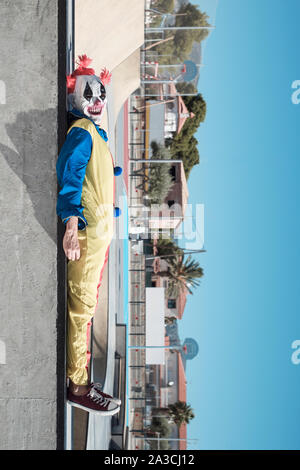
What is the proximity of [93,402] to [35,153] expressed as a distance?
8.23ft

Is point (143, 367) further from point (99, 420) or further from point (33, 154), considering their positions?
point (33, 154)

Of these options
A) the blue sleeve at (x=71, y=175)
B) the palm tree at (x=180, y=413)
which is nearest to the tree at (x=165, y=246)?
the palm tree at (x=180, y=413)

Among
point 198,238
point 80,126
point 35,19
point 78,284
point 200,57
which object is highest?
point 200,57

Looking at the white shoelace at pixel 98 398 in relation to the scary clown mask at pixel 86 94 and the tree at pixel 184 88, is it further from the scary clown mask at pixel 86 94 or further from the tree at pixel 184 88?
the tree at pixel 184 88

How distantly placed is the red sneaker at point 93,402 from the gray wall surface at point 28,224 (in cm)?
31

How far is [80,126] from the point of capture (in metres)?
3.23

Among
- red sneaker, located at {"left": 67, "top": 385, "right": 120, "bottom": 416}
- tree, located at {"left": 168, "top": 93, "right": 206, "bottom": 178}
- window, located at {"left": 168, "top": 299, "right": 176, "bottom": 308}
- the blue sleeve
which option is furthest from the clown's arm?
tree, located at {"left": 168, "top": 93, "right": 206, "bottom": 178}

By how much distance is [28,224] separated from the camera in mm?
3059

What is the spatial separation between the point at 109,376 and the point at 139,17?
33.2ft

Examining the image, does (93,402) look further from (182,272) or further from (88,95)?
(182,272)

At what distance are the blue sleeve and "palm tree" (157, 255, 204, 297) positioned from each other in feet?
55.6

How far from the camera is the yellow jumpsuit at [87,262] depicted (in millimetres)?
3266

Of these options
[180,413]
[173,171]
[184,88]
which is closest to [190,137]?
[184,88]
